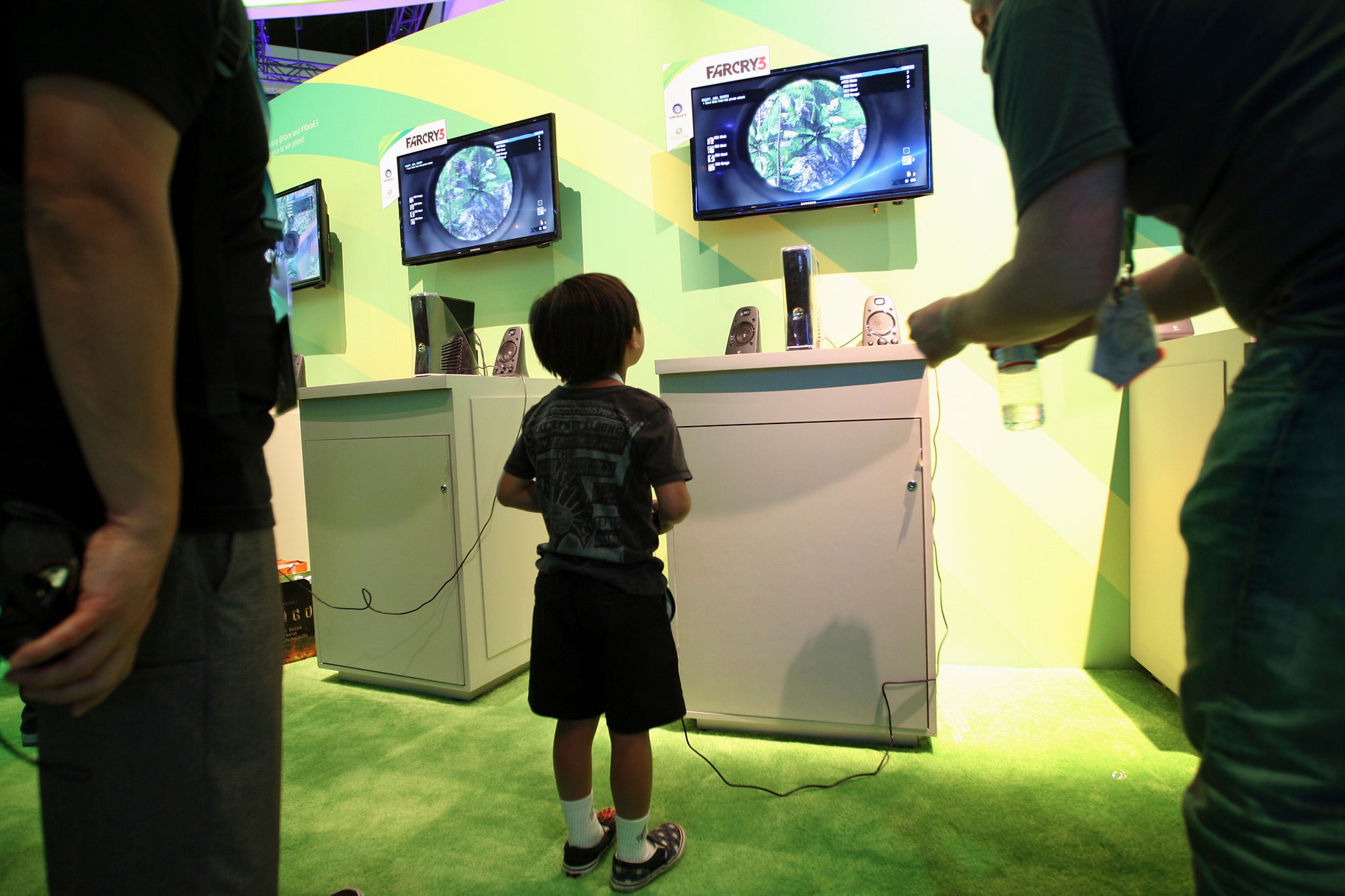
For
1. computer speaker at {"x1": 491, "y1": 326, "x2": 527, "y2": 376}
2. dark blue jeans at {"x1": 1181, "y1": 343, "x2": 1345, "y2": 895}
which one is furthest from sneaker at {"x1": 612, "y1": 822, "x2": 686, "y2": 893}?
computer speaker at {"x1": 491, "y1": 326, "x2": 527, "y2": 376}

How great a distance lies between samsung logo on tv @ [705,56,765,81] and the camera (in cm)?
259

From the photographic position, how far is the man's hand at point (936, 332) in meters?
0.80

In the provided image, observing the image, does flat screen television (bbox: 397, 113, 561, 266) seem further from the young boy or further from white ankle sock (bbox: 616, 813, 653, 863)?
white ankle sock (bbox: 616, 813, 653, 863)

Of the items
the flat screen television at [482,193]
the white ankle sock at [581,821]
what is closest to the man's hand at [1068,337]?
the white ankle sock at [581,821]

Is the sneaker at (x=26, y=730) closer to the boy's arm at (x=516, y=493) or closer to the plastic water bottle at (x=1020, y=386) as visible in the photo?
the boy's arm at (x=516, y=493)

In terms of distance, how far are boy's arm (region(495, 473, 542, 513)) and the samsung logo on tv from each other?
6.28 ft

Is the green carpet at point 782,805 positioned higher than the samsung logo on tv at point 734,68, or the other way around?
the samsung logo on tv at point 734,68

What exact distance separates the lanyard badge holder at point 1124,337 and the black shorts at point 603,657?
0.90 m

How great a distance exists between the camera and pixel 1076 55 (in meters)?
0.60

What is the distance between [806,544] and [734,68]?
1842 mm

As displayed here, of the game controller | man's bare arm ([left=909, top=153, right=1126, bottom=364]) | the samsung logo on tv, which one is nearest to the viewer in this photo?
the game controller

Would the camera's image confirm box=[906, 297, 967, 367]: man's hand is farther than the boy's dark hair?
No

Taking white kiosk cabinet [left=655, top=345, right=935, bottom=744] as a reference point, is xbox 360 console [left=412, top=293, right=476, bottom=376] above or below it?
above

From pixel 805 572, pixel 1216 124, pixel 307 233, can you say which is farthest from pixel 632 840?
pixel 307 233
